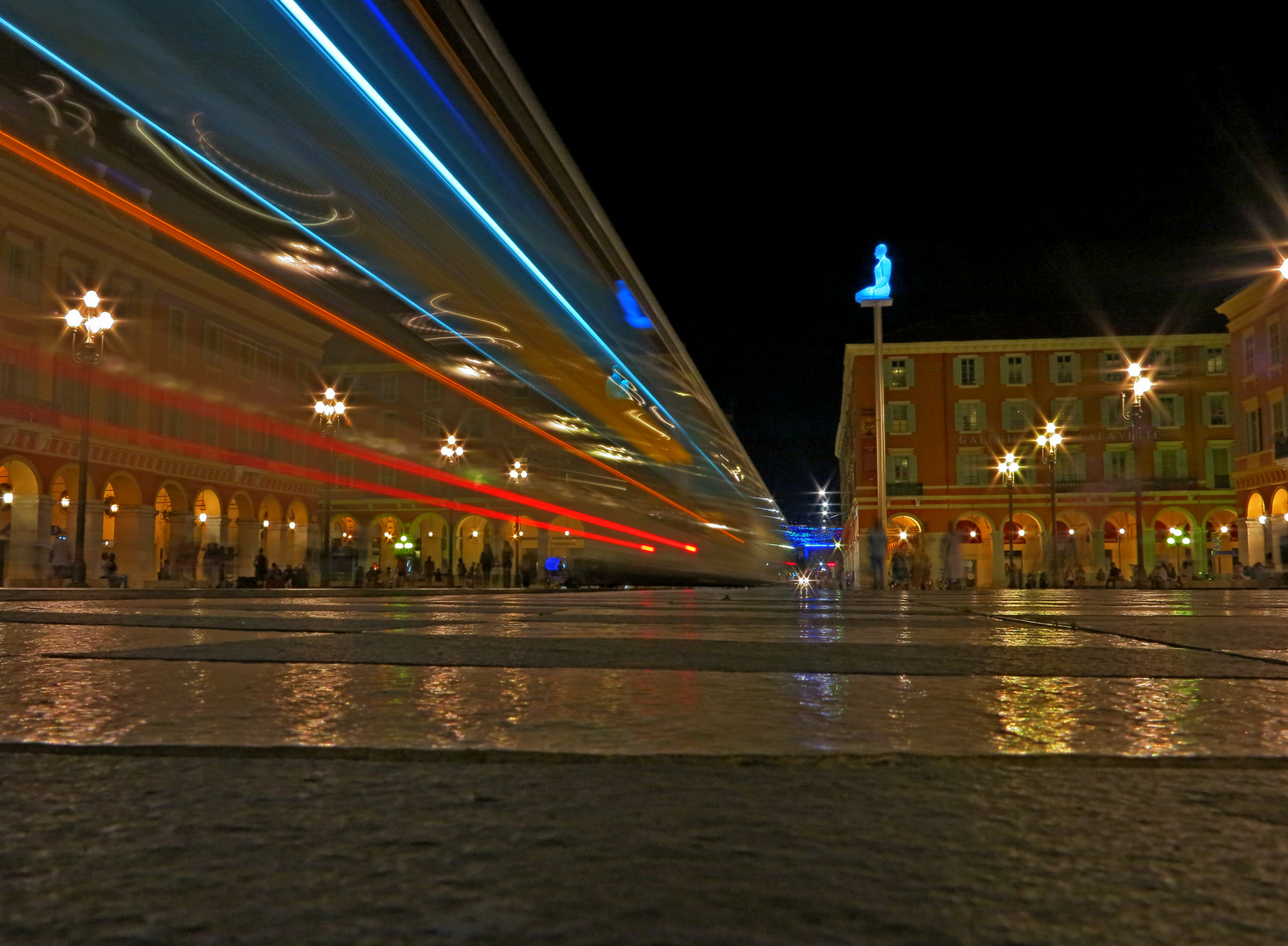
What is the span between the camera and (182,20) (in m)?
7.03

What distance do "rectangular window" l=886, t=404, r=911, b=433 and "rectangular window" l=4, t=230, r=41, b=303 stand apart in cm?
4246

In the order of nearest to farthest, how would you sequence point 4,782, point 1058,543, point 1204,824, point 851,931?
point 851,931 < point 1204,824 < point 4,782 < point 1058,543

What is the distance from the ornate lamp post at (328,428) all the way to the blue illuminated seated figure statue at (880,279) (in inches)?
923

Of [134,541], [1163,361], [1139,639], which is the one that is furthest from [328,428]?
[1163,361]

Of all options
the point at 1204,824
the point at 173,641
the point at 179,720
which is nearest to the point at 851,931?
the point at 1204,824

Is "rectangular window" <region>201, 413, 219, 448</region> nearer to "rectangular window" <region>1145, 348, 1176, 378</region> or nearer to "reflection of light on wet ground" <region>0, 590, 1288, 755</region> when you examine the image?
"reflection of light on wet ground" <region>0, 590, 1288, 755</region>

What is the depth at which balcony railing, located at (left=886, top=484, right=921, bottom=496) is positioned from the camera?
57.2m

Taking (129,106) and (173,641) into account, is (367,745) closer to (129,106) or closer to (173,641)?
(173,641)

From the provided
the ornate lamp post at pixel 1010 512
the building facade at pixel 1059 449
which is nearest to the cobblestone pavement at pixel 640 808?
the ornate lamp post at pixel 1010 512

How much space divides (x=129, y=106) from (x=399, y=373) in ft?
22.2

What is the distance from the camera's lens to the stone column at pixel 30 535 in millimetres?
29234

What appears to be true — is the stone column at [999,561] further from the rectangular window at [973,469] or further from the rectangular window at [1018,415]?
the rectangular window at [1018,415]

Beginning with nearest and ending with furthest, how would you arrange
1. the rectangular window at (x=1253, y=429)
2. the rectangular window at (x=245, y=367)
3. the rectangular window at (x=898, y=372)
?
1. the rectangular window at (x=245, y=367)
2. the rectangular window at (x=1253, y=429)
3. the rectangular window at (x=898, y=372)

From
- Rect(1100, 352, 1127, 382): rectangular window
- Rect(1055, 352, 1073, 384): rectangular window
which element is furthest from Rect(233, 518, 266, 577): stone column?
Rect(1100, 352, 1127, 382): rectangular window
